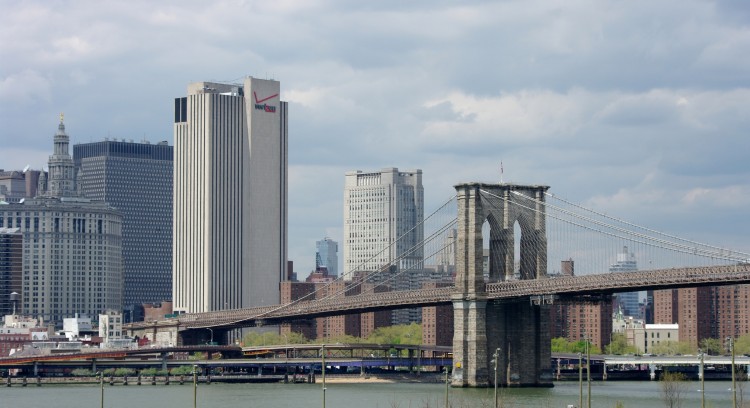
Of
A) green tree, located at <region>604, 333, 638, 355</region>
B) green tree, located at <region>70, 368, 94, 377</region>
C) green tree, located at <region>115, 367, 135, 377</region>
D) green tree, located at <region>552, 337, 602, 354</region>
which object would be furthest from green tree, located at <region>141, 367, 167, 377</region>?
green tree, located at <region>604, 333, 638, 355</region>

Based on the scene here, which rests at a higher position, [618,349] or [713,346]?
[713,346]

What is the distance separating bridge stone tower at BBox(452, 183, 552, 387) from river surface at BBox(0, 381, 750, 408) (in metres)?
2.67

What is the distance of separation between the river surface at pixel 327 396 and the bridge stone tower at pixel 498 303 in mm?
2666

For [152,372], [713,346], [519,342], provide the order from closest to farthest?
[519,342] → [152,372] → [713,346]

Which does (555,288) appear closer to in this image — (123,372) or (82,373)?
(123,372)

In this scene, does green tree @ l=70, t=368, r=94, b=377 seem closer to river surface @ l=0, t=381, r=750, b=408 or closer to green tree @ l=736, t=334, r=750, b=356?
river surface @ l=0, t=381, r=750, b=408

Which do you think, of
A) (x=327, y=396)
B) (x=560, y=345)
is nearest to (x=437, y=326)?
(x=560, y=345)

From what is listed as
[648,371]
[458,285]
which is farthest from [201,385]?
[648,371]

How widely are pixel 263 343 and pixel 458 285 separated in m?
81.0

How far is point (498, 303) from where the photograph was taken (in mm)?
115500

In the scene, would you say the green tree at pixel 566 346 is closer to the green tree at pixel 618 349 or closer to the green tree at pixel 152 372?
the green tree at pixel 618 349

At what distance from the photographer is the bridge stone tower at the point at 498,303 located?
11350cm

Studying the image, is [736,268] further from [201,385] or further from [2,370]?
[2,370]

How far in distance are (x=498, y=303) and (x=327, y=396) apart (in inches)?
549
